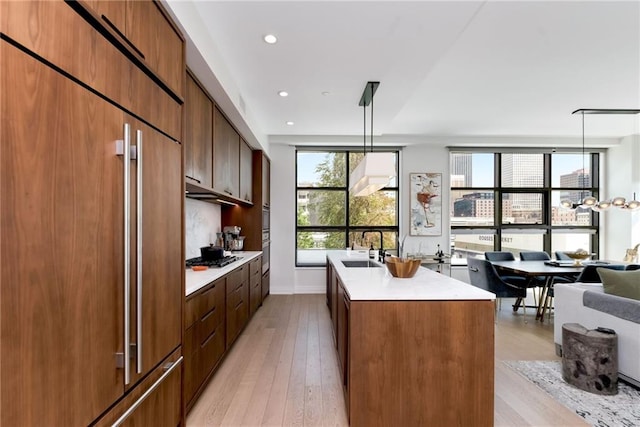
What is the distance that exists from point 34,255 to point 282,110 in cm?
391

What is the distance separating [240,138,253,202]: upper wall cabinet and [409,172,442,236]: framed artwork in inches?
125

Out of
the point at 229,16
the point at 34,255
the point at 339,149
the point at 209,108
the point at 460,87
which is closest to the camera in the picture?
the point at 34,255

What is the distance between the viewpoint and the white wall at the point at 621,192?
615cm

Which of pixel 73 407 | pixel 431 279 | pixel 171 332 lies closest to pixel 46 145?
pixel 73 407

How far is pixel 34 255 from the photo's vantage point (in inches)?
35.4

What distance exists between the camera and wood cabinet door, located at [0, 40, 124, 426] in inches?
32.4

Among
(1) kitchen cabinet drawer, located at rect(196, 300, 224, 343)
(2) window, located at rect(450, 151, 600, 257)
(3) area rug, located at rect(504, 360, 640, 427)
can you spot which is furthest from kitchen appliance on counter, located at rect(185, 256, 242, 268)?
(2) window, located at rect(450, 151, 600, 257)

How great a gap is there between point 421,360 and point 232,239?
3.40 m

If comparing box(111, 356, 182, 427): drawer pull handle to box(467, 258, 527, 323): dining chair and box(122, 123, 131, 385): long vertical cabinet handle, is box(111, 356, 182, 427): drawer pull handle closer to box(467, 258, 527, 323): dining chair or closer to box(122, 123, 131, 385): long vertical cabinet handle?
box(122, 123, 131, 385): long vertical cabinet handle

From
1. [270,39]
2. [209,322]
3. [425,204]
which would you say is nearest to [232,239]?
[209,322]

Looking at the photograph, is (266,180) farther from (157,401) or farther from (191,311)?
(157,401)

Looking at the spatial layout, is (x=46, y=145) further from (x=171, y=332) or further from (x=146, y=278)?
(x=171, y=332)

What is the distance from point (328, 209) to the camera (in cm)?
627

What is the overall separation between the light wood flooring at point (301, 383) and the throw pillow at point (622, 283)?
92cm
